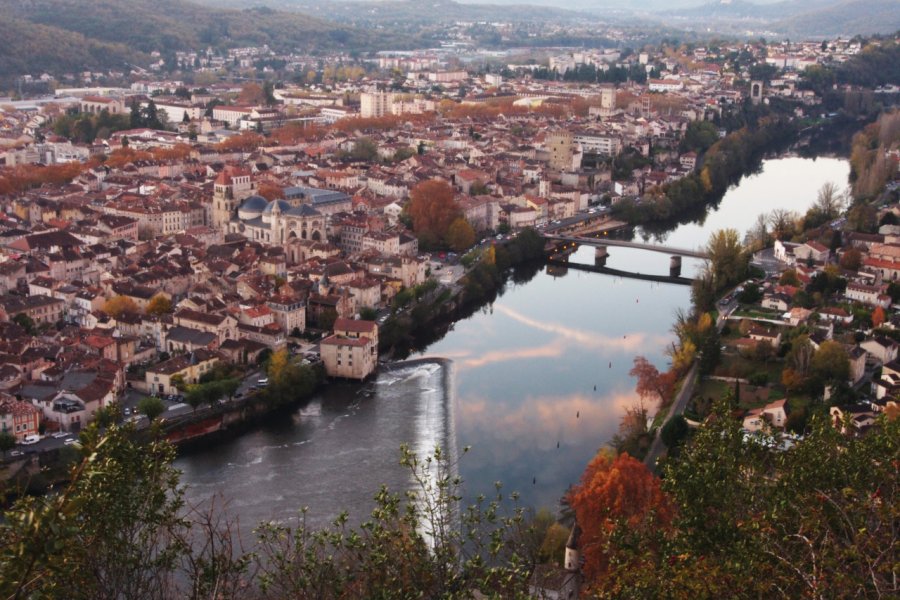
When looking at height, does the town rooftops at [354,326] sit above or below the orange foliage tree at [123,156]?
below

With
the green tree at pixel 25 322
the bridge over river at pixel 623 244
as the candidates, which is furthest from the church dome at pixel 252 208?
the green tree at pixel 25 322

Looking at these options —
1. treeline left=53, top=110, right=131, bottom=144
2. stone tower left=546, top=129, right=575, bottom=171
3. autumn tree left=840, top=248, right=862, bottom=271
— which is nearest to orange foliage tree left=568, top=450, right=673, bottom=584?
autumn tree left=840, top=248, right=862, bottom=271

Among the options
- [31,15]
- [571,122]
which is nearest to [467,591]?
[571,122]

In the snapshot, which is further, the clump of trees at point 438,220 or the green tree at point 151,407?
the clump of trees at point 438,220

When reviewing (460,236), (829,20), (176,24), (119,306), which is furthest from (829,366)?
(829,20)

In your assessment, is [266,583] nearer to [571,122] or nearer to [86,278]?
[86,278]

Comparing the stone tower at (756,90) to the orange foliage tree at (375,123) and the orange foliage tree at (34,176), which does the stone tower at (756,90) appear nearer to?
the orange foliage tree at (375,123)
